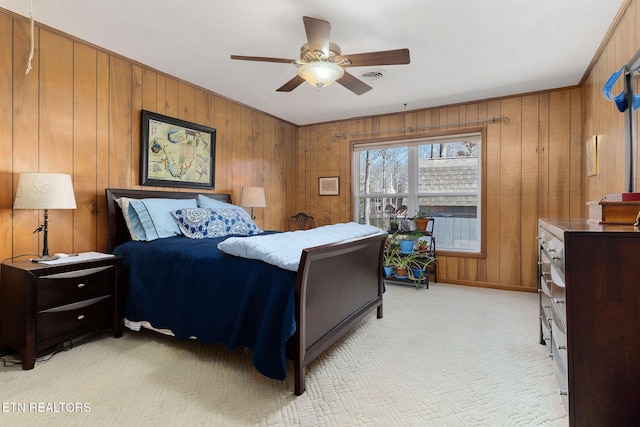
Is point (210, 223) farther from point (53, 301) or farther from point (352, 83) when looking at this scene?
point (352, 83)

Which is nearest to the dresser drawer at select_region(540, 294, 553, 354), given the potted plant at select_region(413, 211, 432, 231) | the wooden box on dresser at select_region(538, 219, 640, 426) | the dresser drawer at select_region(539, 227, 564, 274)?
the dresser drawer at select_region(539, 227, 564, 274)

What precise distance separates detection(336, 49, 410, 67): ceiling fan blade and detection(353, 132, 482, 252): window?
2.38 meters

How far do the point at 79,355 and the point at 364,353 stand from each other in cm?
198

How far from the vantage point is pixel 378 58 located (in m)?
2.26

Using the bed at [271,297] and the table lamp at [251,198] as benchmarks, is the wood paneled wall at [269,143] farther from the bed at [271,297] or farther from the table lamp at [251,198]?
the bed at [271,297]

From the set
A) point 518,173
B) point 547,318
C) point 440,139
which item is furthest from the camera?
point 440,139

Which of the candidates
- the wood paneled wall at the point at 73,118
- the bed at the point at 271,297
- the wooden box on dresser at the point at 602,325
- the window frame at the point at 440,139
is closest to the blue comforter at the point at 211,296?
the bed at the point at 271,297

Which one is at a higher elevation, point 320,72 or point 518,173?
point 320,72

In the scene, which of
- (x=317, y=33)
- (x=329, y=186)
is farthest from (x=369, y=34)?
(x=329, y=186)

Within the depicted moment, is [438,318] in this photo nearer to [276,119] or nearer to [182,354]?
[182,354]

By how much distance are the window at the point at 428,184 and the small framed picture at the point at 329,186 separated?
32 cm

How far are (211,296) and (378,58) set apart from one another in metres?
1.98

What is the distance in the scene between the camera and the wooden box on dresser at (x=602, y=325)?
3.64 ft

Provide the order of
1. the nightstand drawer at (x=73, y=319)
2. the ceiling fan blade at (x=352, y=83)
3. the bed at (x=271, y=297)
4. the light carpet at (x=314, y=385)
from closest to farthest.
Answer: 1. the light carpet at (x=314, y=385)
2. the bed at (x=271, y=297)
3. the nightstand drawer at (x=73, y=319)
4. the ceiling fan blade at (x=352, y=83)
